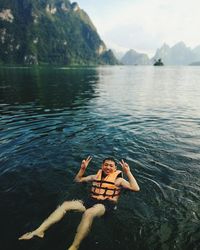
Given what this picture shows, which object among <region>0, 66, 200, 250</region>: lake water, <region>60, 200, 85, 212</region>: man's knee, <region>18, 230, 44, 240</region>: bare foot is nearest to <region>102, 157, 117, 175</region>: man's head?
<region>60, 200, 85, 212</region>: man's knee

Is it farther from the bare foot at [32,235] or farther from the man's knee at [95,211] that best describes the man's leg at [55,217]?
the man's knee at [95,211]

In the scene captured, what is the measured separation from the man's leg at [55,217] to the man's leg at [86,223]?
65cm

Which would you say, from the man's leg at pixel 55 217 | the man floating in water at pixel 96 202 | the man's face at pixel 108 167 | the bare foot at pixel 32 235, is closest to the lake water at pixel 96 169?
the bare foot at pixel 32 235

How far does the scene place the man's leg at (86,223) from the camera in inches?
294

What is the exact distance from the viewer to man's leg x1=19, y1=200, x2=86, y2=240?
308 inches

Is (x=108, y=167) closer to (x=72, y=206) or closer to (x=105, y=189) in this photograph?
(x=105, y=189)

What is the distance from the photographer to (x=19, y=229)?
28.8ft

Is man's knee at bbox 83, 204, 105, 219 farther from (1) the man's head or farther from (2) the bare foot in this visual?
(2) the bare foot

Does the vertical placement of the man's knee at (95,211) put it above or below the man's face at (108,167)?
below

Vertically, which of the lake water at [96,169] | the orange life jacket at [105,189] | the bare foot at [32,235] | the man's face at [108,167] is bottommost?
the lake water at [96,169]

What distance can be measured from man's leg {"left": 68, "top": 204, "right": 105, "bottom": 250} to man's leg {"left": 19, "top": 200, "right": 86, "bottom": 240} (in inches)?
25.6

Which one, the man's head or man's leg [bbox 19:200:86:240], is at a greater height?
the man's head

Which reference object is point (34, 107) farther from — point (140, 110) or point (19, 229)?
point (19, 229)

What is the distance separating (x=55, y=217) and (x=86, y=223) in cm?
116
